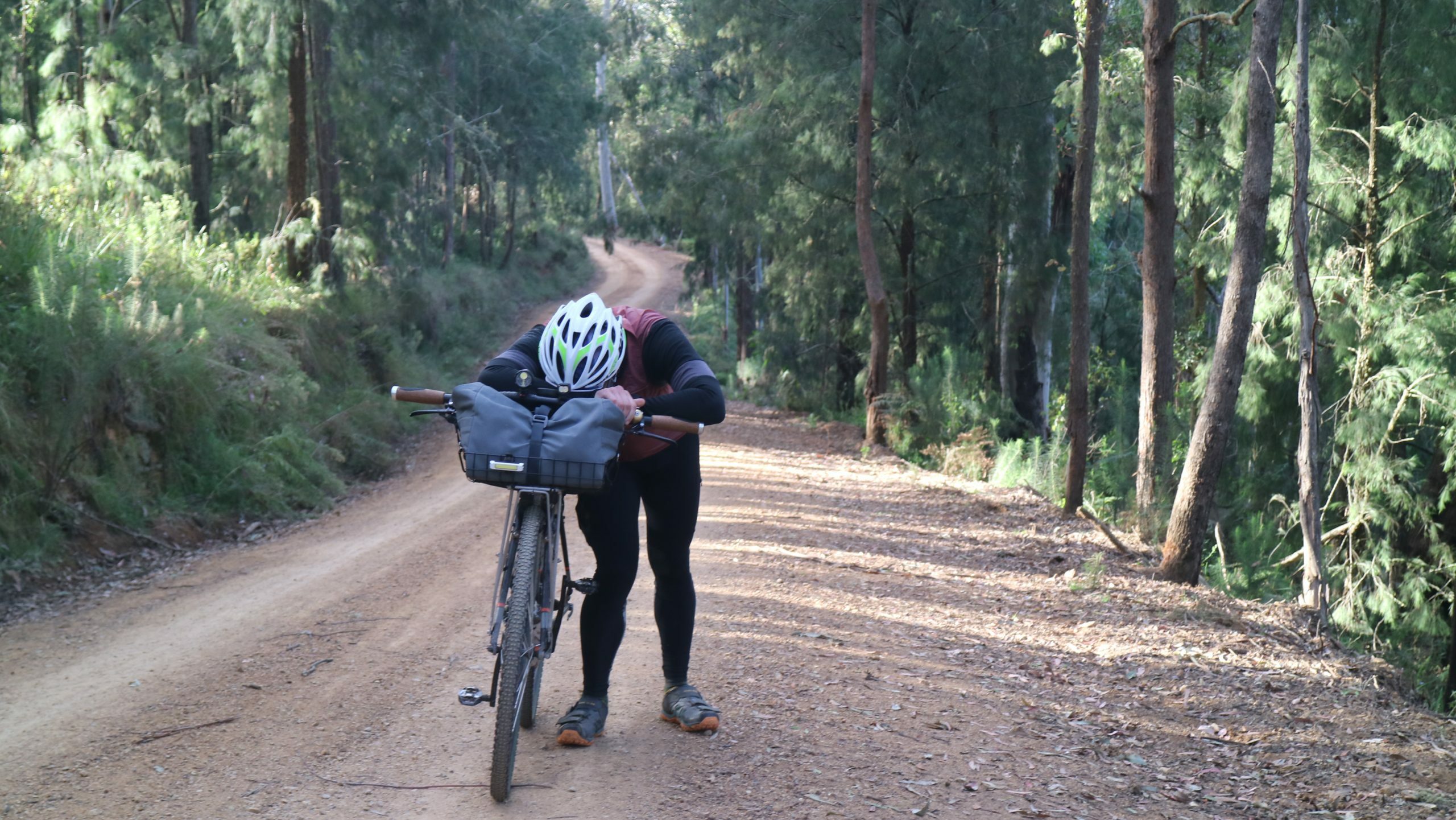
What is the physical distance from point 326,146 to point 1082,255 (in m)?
15.3

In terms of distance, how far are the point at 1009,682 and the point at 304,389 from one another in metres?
11.0

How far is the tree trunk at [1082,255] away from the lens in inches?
497

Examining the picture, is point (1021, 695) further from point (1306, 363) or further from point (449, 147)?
point (449, 147)

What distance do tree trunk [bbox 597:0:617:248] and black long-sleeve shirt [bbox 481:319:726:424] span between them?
37349mm

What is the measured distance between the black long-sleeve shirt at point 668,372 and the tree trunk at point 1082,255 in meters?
9.37

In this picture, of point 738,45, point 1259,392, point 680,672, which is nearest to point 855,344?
point 738,45

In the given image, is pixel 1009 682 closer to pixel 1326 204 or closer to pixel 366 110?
pixel 1326 204

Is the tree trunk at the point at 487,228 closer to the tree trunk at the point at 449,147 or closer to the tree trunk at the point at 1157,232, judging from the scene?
the tree trunk at the point at 449,147

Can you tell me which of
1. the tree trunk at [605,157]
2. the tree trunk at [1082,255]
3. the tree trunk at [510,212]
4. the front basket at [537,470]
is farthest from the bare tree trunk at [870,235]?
the tree trunk at [510,212]

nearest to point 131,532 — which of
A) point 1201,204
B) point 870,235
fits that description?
point 870,235

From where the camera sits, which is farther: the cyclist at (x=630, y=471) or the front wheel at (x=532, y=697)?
the front wheel at (x=532, y=697)

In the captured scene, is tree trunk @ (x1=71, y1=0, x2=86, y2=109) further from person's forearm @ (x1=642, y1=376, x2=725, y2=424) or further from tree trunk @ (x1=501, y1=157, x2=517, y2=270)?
tree trunk @ (x1=501, y1=157, x2=517, y2=270)

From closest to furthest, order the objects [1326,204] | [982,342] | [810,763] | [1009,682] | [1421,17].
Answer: [810,763]
[1009,682]
[1421,17]
[1326,204]
[982,342]

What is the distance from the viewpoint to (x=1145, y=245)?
11.2 m
